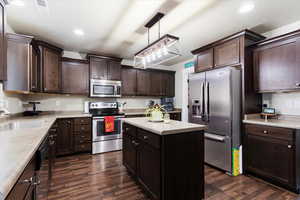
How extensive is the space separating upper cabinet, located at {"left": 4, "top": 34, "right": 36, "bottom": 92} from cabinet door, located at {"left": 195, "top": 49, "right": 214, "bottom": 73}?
3.28 metres

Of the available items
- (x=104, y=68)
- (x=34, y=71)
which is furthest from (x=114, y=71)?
(x=34, y=71)

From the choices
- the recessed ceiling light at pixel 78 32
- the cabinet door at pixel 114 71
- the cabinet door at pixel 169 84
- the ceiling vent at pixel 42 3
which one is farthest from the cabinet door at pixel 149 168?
the cabinet door at pixel 169 84

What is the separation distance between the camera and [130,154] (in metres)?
2.35

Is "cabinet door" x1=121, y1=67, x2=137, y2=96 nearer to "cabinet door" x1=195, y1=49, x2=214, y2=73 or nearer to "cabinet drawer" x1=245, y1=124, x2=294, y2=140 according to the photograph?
"cabinet door" x1=195, y1=49, x2=214, y2=73

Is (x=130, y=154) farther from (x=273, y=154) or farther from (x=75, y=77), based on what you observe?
(x=75, y=77)

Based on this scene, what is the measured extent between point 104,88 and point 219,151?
9.92ft

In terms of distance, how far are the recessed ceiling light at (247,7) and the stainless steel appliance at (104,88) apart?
9.95 ft

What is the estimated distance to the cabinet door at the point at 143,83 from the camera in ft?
14.9

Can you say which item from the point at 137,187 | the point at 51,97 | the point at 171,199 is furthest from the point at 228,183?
the point at 51,97

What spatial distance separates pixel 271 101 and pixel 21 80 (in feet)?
14.4

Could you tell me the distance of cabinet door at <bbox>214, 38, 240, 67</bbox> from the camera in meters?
2.67

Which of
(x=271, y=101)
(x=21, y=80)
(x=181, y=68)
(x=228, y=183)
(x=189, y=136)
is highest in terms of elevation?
(x=181, y=68)

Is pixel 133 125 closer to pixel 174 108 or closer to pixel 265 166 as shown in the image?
pixel 265 166

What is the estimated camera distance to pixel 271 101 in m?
2.77
